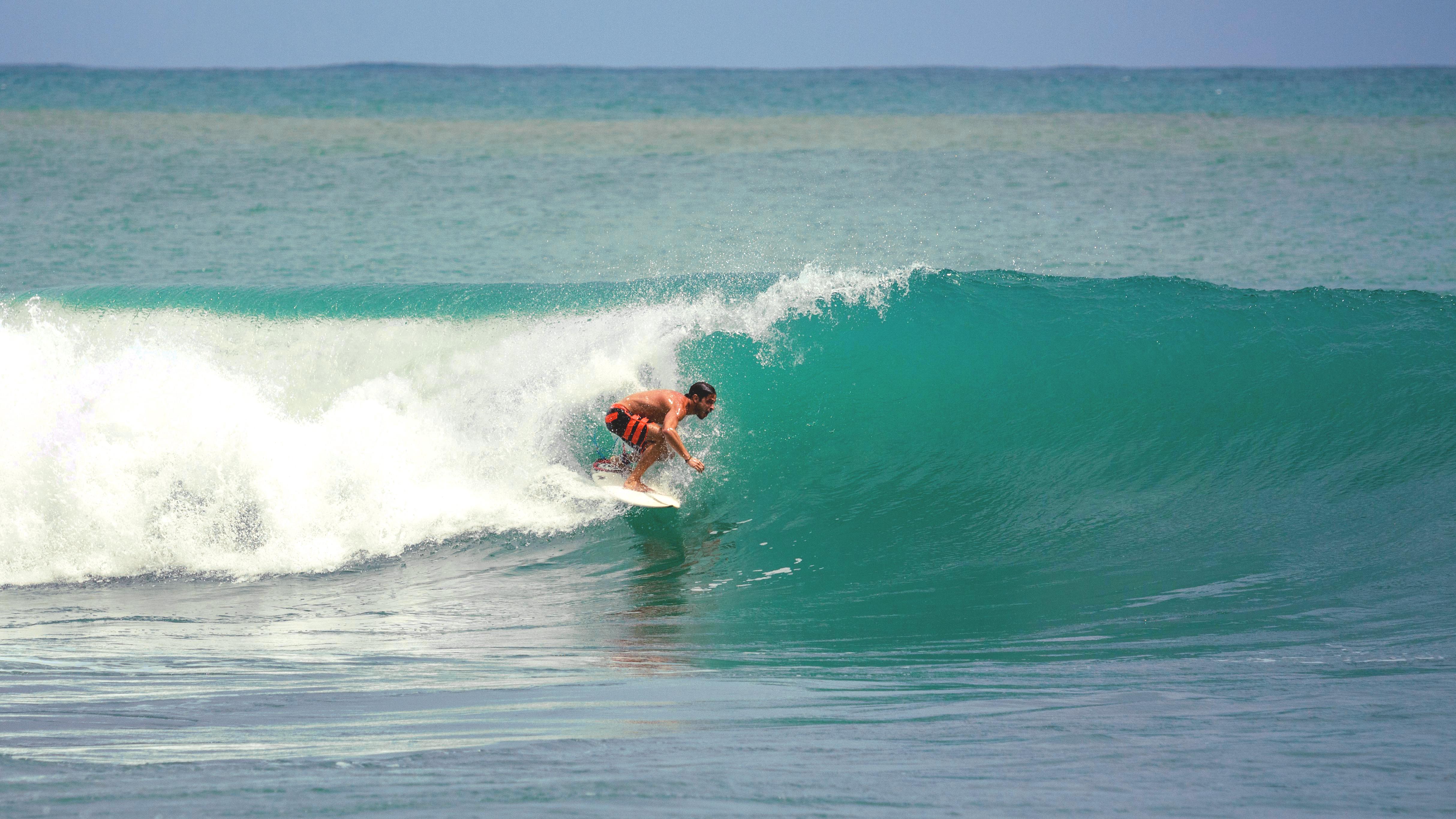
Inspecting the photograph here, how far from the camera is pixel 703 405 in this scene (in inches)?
278

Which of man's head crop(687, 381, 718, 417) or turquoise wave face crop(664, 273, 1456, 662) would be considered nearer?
turquoise wave face crop(664, 273, 1456, 662)

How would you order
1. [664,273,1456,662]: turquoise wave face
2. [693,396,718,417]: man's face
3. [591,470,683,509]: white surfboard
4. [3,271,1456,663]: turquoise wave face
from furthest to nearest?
1. [591,470,683,509]: white surfboard
2. [693,396,718,417]: man's face
3. [3,271,1456,663]: turquoise wave face
4. [664,273,1456,662]: turquoise wave face

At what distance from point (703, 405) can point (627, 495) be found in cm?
77

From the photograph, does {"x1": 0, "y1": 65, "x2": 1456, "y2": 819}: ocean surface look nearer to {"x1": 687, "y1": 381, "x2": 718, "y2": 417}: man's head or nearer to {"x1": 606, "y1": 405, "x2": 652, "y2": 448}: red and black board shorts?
{"x1": 606, "y1": 405, "x2": 652, "y2": 448}: red and black board shorts

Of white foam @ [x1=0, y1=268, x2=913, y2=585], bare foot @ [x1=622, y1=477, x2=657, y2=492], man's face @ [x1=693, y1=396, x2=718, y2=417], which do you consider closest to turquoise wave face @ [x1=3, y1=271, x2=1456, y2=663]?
white foam @ [x1=0, y1=268, x2=913, y2=585]

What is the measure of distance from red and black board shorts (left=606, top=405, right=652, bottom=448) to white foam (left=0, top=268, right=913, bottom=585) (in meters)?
0.50

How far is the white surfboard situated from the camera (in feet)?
23.5

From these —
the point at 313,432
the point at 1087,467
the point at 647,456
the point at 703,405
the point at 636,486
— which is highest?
the point at 703,405

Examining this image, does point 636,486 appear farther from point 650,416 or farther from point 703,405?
point 703,405

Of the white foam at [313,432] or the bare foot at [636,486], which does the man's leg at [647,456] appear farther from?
the white foam at [313,432]

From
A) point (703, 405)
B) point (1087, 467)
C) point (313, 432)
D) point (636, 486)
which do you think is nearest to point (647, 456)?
point (636, 486)

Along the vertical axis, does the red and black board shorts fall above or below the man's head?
below

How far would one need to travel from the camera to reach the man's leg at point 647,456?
7.12m

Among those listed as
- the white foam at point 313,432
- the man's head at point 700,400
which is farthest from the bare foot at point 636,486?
the man's head at point 700,400
